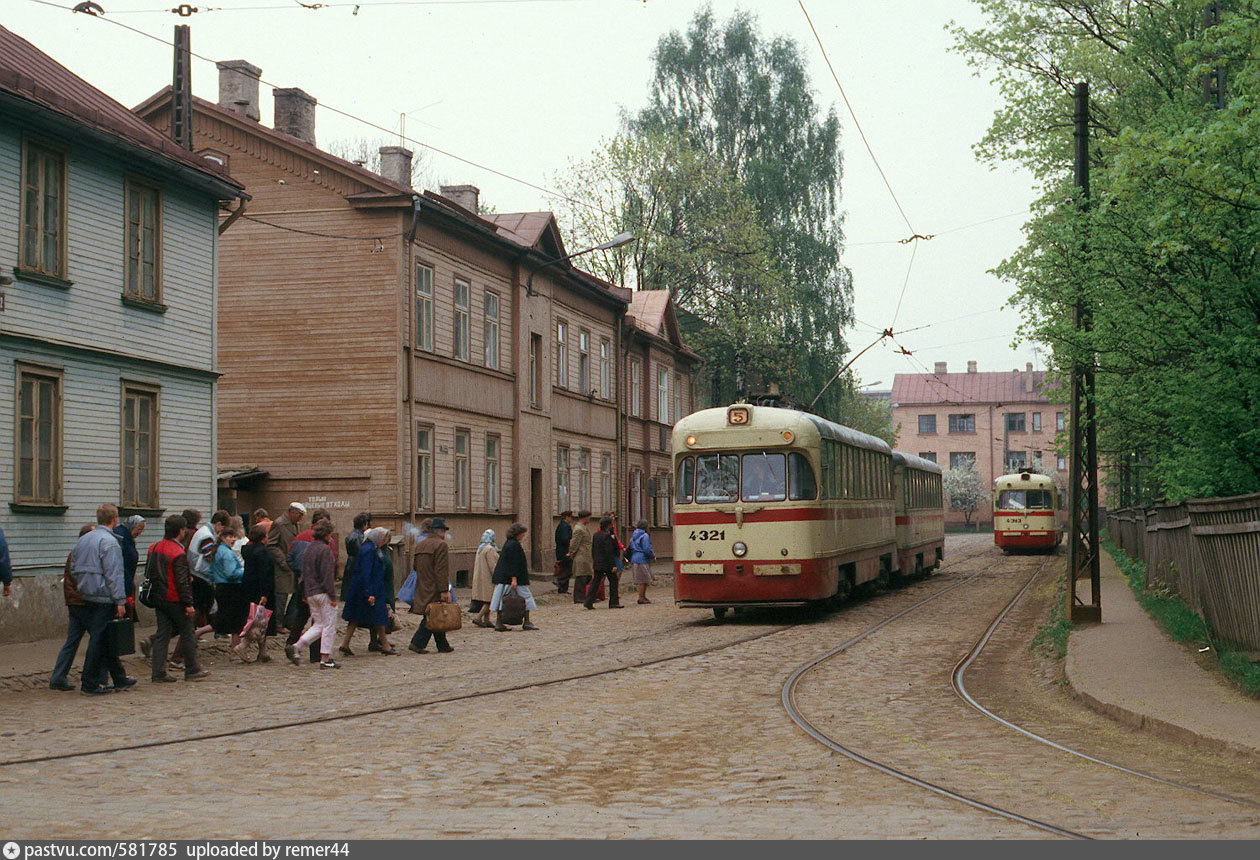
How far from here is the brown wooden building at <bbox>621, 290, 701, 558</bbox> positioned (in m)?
44.7

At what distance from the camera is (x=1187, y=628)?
17.3 m

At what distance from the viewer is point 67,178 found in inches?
771

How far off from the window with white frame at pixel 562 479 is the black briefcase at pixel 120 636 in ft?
75.1

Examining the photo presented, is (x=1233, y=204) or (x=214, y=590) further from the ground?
(x=1233, y=204)

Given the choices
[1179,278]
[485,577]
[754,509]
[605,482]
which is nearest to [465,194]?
[605,482]

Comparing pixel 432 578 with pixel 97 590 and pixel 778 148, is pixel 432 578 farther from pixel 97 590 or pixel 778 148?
pixel 778 148

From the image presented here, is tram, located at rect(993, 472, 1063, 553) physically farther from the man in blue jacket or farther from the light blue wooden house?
the man in blue jacket

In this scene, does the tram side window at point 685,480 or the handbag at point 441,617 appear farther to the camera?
the tram side window at point 685,480

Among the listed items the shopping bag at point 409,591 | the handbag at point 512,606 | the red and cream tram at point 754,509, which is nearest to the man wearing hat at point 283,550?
the shopping bag at point 409,591

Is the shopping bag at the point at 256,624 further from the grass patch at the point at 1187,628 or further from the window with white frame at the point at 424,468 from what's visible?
the window with white frame at the point at 424,468

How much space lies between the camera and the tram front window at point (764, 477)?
71.1 feet

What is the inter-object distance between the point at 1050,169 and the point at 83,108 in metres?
22.3
